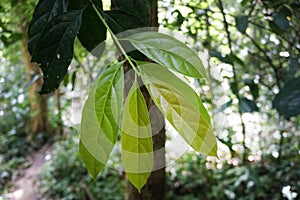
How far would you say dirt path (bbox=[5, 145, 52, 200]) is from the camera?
2.36 m

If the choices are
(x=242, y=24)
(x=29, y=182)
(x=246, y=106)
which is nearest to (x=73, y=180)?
(x=29, y=182)

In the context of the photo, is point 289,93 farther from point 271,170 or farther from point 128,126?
point 271,170

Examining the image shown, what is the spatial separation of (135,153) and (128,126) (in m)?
0.02

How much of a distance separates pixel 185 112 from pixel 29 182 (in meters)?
2.61

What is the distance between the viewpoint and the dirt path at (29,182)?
2355 millimetres

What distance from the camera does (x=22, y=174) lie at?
274 centimetres

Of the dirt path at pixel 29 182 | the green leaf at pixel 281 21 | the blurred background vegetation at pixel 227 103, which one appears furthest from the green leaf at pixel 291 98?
the dirt path at pixel 29 182

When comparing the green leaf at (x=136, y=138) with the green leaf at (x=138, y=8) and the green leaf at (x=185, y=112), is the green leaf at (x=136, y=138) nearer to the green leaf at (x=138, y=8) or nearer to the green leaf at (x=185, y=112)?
the green leaf at (x=185, y=112)

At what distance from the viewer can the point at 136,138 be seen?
22cm

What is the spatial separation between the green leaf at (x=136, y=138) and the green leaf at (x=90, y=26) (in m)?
0.16

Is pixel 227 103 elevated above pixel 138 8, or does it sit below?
below

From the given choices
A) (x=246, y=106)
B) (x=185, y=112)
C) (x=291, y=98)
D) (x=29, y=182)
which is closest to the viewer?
(x=185, y=112)

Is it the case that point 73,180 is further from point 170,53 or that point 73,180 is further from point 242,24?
point 170,53

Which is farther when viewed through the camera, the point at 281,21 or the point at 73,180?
the point at 73,180
